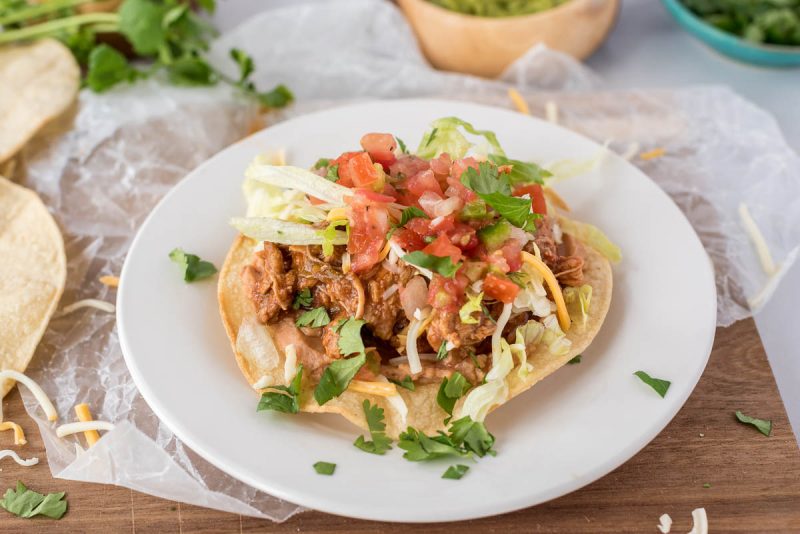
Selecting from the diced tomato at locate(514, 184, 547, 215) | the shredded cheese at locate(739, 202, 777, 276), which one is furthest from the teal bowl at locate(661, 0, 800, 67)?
the diced tomato at locate(514, 184, 547, 215)

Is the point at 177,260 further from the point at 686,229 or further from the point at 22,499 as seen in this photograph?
the point at 686,229

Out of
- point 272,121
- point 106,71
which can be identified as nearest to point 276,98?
point 272,121

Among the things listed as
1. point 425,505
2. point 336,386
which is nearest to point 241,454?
point 336,386

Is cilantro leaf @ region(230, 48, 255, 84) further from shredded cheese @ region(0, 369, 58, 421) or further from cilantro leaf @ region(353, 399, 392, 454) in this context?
cilantro leaf @ region(353, 399, 392, 454)

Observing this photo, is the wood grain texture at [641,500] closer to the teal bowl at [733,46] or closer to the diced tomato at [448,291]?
the diced tomato at [448,291]

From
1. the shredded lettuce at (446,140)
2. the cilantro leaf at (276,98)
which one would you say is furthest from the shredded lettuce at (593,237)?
the cilantro leaf at (276,98)

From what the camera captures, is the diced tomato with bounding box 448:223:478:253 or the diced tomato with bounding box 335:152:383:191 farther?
the diced tomato with bounding box 335:152:383:191
